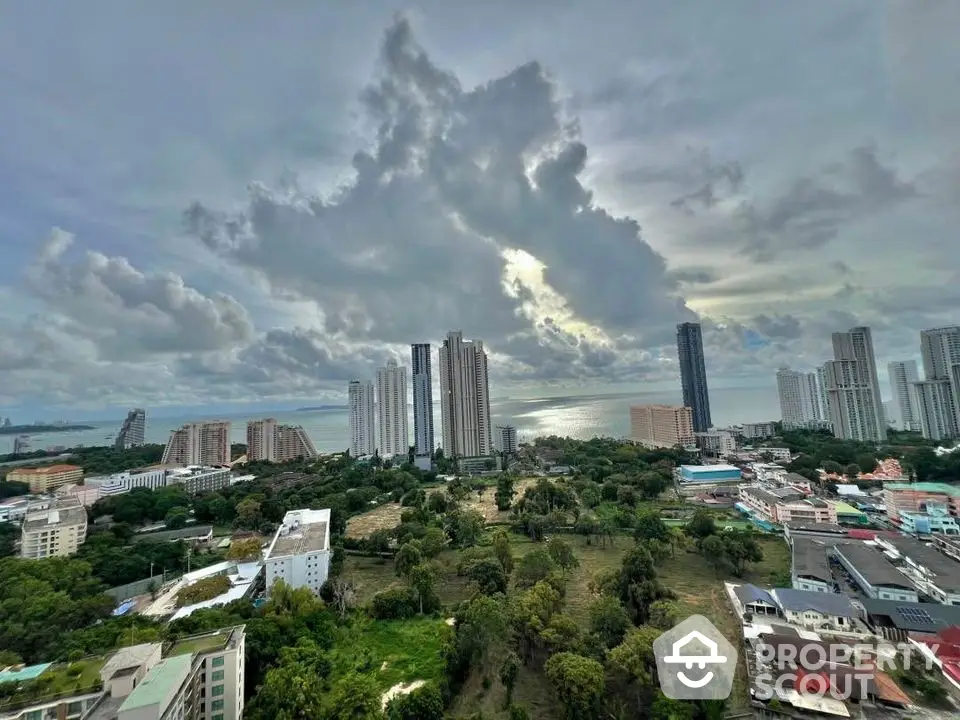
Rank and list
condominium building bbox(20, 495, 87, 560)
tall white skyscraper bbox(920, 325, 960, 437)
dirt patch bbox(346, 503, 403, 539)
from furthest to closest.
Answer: tall white skyscraper bbox(920, 325, 960, 437) → dirt patch bbox(346, 503, 403, 539) → condominium building bbox(20, 495, 87, 560)

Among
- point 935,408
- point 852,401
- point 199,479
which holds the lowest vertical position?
point 199,479

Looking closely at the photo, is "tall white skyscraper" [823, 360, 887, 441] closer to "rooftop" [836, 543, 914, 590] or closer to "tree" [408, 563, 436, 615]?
"rooftop" [836, 543, 914, 590]

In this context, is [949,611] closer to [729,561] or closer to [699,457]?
[729,561]

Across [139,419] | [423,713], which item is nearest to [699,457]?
[423,713]

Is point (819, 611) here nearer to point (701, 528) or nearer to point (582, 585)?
point (582, 585)

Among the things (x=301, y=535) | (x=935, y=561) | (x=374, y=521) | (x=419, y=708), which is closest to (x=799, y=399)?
(x=935, y=561)

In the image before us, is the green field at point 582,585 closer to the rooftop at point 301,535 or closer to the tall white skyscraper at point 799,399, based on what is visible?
the rooftop at point 301,535

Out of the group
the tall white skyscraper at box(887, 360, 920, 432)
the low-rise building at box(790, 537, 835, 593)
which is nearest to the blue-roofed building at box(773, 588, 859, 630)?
the low-rise building at box(790, 537, 835, 593)
